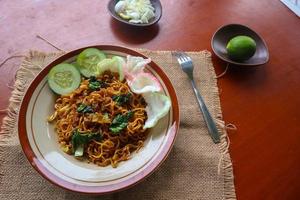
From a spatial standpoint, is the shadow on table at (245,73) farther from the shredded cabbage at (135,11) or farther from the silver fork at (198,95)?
the shredded cabbage at (135,11)

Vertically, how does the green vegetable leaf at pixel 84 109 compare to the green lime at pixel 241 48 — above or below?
below

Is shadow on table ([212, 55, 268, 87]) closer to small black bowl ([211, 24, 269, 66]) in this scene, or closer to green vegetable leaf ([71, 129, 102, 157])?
small black bowl ([211, 24, 269, 66])

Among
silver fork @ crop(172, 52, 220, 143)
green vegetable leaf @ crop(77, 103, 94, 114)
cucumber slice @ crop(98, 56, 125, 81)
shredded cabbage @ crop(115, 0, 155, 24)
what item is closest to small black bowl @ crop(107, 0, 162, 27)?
shredded cabbage @ crop(115, 0, 155, 24)

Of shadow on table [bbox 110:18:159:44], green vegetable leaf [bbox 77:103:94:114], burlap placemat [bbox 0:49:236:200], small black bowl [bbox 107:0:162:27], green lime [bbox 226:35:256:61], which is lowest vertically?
burlap placemat [bbox 0:49:236:200]

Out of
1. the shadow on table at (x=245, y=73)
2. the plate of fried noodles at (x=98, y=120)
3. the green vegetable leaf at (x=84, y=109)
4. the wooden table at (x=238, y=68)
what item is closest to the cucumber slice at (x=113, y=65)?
the plate of fried noodles at (x=98, y=120)

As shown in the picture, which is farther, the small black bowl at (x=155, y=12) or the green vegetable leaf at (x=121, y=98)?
the small black bowl at (x=155, y=12)

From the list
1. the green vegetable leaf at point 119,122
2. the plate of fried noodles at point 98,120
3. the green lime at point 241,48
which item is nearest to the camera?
the plate of fried noodles at point 98,120
